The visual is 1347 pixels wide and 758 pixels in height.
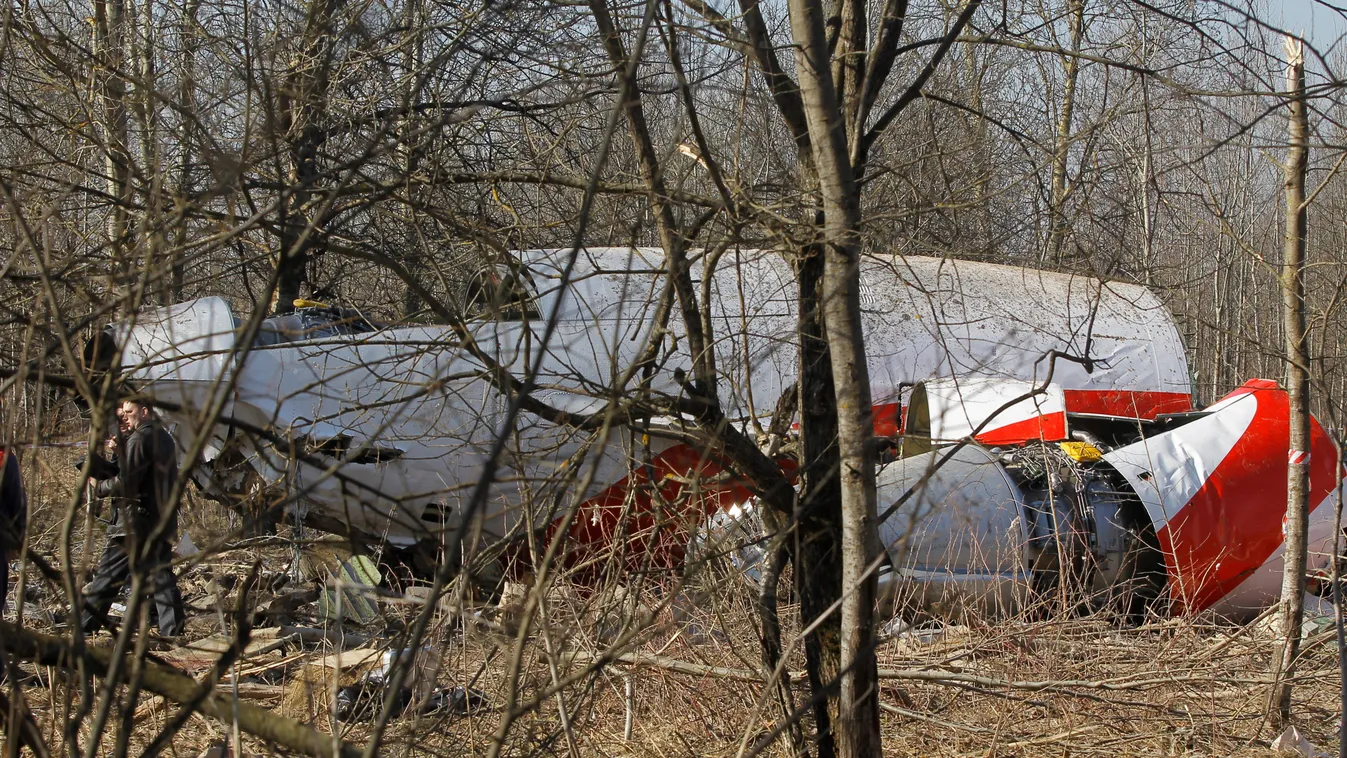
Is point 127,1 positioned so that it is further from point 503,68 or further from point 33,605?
point 503,68

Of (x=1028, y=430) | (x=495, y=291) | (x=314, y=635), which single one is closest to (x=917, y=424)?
(x=1028, y=430)

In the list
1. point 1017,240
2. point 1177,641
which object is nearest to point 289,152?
point 1017,240

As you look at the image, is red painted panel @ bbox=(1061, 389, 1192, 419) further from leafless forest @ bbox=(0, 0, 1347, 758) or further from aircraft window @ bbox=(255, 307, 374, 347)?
aircraft window @ bbox=(255, 307, 374, 347)

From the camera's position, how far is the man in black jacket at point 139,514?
191cm

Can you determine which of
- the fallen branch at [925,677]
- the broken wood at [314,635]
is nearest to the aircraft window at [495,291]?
the fallen branch at [925,677]

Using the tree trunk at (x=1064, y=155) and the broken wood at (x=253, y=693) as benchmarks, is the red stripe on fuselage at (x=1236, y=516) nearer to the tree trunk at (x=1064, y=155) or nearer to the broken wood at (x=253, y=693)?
the tree trunk at (x=1064, y=155)

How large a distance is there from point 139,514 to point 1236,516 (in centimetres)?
683

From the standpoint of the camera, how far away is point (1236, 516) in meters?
7.48

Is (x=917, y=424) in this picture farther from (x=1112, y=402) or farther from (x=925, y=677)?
(x=925, y=677)

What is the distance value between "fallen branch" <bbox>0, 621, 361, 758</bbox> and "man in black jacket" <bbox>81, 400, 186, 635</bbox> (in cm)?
14

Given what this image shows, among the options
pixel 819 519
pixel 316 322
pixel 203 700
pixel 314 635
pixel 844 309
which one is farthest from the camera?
pixel 314 635

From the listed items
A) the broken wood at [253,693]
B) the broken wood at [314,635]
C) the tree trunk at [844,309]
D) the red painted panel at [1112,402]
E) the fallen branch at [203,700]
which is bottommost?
the broken wood at [314,635]

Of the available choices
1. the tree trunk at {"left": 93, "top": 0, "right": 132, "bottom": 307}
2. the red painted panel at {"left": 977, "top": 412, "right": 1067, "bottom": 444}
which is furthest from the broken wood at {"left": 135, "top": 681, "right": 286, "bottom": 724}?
the red painted panel at {"left": 977, "top": 412, "right": 1067, "bottom": 444}

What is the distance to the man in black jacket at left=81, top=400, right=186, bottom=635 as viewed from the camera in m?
1.91
